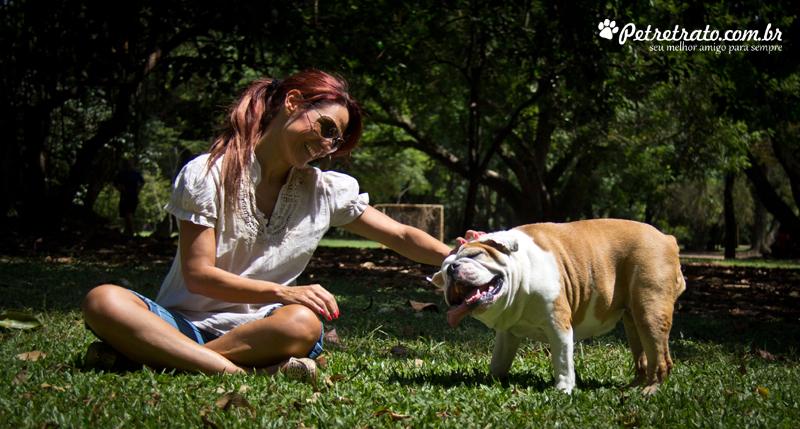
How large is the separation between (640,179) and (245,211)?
60.6ft

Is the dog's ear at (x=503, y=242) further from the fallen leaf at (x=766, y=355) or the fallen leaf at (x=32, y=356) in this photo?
the fallen leaf at (x=766, y=355)

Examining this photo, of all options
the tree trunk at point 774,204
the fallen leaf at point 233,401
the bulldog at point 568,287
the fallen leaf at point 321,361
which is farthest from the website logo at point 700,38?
the fallen leaf at point 233,401

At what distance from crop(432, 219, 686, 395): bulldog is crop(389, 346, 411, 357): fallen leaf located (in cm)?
77

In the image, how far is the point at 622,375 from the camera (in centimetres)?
351

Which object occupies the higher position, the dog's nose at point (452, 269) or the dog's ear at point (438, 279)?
the dog's nose at point (452, 269)

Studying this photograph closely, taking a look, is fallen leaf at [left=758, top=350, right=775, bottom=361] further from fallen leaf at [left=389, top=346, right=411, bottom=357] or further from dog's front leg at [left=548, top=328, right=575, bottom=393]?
fallen leaf at [left=389, top=346, right=411, bottom=357]

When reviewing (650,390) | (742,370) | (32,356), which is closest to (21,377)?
(32,356)

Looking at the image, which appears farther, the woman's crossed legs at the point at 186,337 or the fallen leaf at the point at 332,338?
the fallen leaf at the point at 332,338

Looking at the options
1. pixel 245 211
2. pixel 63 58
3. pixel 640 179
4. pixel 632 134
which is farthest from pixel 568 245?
pixel 640 179

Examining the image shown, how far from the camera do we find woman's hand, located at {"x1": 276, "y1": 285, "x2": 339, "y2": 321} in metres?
2.78

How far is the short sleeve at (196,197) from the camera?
9.46ft

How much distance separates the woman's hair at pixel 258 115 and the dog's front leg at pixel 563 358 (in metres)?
1.55

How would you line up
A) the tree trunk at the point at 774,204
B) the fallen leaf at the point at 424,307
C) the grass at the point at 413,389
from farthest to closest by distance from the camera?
the tree trunk at the point at 774,204
the fallen leaf at the point at 424,307
the grass at the point at 413,389

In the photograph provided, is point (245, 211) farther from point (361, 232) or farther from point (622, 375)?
point (622, 375)
